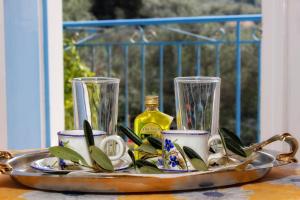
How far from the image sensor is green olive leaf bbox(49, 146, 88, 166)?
90 cm

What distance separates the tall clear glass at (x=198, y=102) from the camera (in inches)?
40.1

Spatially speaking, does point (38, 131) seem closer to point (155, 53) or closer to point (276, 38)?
point (276, 38)

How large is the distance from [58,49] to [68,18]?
4487 millimetres

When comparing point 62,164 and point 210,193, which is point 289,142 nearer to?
point 210,193

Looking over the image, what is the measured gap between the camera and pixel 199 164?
0.90 m

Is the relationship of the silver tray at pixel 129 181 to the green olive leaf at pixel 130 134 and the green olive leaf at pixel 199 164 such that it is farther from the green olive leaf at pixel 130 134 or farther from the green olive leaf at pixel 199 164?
the green olive leaf at pixel 130 134

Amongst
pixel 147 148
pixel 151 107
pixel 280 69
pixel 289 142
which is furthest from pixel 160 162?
pixel 280 69

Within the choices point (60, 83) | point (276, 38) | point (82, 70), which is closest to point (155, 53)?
point (82, 70)

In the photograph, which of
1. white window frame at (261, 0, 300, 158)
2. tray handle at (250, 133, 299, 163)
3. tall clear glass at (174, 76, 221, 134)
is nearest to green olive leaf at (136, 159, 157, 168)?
tall clear glass at (174, 76, 221, 134)

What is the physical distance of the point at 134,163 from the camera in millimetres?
969

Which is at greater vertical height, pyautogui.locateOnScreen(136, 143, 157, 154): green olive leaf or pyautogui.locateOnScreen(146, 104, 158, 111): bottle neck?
pyautogui.locateOnScreen(146, 104, 158, 111): bottle neck

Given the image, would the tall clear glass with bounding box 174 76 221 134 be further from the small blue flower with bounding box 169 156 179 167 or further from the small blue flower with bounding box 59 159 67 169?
the small blue flower with bounding box 59 159 67 169

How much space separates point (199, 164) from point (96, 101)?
0.80ft

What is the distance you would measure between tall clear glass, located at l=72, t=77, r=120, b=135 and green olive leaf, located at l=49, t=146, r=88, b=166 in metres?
0.13
